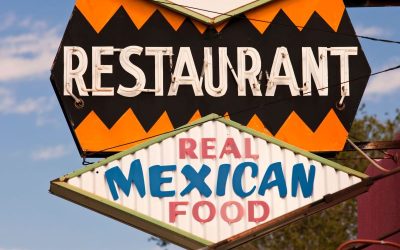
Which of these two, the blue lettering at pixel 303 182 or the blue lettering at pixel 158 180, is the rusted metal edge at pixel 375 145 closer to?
the blue lettering at pixel 303 182

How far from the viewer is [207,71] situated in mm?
15523

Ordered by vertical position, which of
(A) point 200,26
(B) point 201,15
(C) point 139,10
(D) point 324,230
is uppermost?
(C) point 139,10

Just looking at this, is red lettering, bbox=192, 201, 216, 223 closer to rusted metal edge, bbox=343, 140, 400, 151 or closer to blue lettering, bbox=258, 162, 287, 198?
blue lettering, bbox=258, 162, 287, 198

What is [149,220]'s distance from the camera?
13.8 meters

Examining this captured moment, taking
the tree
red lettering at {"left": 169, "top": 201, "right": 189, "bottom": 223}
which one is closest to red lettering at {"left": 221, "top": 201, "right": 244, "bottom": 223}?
red lettering at {"left": 169, "top": 201, "right": 189, "bottom": 223}

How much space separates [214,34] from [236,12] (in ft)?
1.75

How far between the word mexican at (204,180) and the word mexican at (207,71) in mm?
1626

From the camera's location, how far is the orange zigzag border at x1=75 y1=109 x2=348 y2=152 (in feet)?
49.6

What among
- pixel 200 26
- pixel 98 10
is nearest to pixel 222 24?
pixel 200 26

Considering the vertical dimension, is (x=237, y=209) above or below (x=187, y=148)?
below

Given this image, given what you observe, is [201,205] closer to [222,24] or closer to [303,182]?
[303,182]

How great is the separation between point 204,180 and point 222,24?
9.68ft

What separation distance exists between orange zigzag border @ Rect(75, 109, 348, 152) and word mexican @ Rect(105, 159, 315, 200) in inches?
39.0

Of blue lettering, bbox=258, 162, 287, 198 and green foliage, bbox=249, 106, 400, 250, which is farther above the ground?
blue lettering, bbox=258, 162, 287, 198
